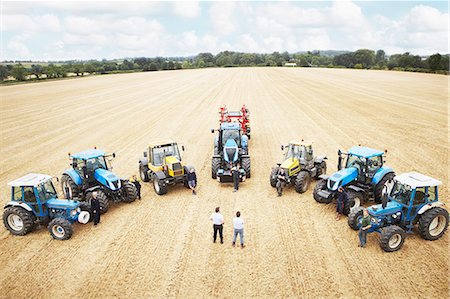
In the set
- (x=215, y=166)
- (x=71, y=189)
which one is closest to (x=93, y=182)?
(x=71, y=189)

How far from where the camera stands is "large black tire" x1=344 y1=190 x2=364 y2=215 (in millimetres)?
10742

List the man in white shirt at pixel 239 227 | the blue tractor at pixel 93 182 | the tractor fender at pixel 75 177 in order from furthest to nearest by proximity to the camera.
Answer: the tractor fender at pixel 75 177 → the blue tractor at pixel 93 182 → the man in white shirt at pixel 239 227

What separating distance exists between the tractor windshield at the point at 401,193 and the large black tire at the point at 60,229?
9771mm

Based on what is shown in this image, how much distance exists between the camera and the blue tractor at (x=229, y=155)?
45.1 ft

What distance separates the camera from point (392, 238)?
8.81 metres

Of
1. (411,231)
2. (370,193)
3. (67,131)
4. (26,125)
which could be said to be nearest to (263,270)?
(411,231)

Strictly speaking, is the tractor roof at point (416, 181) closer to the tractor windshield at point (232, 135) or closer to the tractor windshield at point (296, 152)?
the tractor windshield at point (296, 152)

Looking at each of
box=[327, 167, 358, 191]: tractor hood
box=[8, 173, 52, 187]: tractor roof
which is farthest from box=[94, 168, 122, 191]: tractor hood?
box=[327, 167, 358, 191]: tractor hood

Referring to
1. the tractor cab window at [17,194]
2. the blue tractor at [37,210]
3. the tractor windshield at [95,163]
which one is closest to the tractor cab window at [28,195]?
the blue tractor at [37,210]

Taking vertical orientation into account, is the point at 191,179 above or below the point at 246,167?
below

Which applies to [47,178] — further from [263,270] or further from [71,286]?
[263,270]

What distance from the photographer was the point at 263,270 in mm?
8438

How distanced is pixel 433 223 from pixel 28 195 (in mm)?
12242

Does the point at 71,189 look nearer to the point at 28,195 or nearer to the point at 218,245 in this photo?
the point at 28,195
